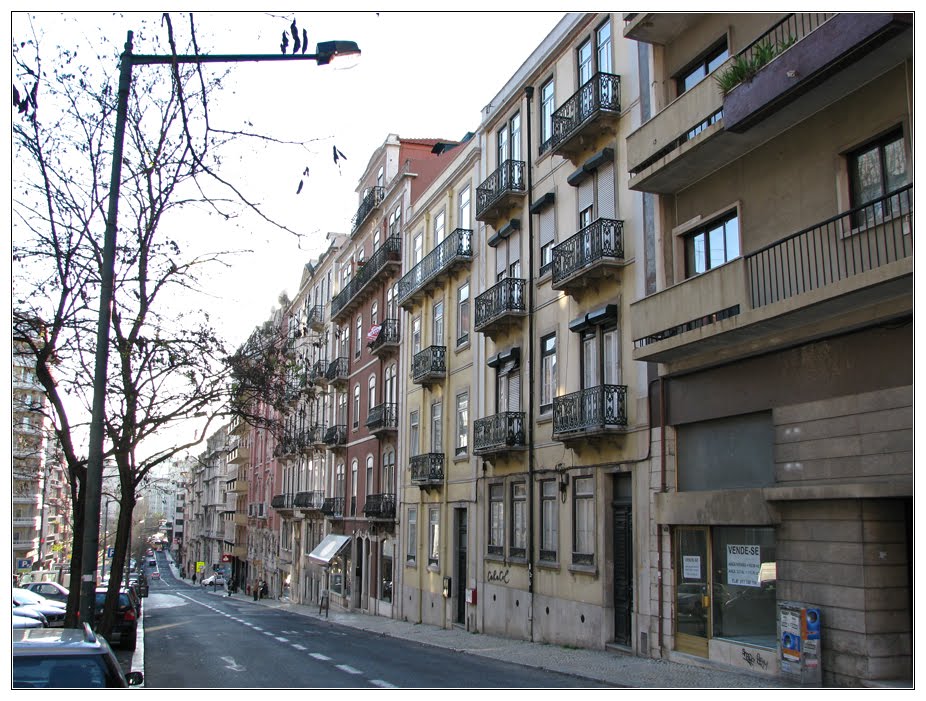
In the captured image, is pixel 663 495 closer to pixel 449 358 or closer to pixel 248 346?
pixel 248 346

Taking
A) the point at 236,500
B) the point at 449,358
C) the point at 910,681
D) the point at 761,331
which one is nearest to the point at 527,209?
the point at 449,358

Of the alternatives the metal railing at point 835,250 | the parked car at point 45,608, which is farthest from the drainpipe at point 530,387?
the parked car at point 45,608

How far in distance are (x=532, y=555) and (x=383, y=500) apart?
45.1 ft

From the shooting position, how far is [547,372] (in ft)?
77.4

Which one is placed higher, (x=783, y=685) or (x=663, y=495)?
(x=663, y=495)

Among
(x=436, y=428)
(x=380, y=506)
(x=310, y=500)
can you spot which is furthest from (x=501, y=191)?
(x=310, y=500)

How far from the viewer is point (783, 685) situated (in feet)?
45.0

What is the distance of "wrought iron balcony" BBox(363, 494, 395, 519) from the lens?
3547 centimetres

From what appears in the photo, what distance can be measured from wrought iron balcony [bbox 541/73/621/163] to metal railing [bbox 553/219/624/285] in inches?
95.3

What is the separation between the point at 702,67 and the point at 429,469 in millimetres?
16931

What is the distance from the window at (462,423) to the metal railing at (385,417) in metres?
6.40

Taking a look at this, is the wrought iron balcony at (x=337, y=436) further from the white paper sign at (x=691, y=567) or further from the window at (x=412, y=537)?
the white paper sign at (x=691, y=567)

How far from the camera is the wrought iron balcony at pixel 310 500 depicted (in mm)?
47625

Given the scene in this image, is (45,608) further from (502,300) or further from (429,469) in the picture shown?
(502,300)
